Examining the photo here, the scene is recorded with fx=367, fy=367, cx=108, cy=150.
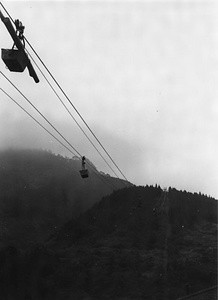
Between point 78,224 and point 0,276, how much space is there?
50.4 feet

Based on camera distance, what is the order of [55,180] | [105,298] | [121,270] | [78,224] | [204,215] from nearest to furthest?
[105,298] < [121,270] < [204,215] < [78,224] < [55,180]

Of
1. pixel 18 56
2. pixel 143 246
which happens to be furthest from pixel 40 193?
pixel 18 56

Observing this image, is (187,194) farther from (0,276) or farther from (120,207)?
(0,276)

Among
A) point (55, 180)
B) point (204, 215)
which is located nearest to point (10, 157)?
point (55, 180)

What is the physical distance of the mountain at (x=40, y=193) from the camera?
242ft

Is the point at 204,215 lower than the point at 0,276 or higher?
higher

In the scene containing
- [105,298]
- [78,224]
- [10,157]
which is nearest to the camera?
[105,298]

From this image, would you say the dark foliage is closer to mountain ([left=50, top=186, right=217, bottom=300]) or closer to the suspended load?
mountain ([left=50, top=186, right=217, bottom=300])

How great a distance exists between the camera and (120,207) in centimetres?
5066

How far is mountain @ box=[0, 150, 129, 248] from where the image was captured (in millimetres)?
73625

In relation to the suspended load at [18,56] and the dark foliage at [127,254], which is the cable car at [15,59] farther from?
the dark foliage at [127,254]

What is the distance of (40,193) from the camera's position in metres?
97.3

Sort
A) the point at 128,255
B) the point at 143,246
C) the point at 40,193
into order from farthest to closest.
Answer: the point at 40,193
the point at 143,246
the point at 128,255

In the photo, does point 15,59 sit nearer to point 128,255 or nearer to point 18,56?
point 18,56
